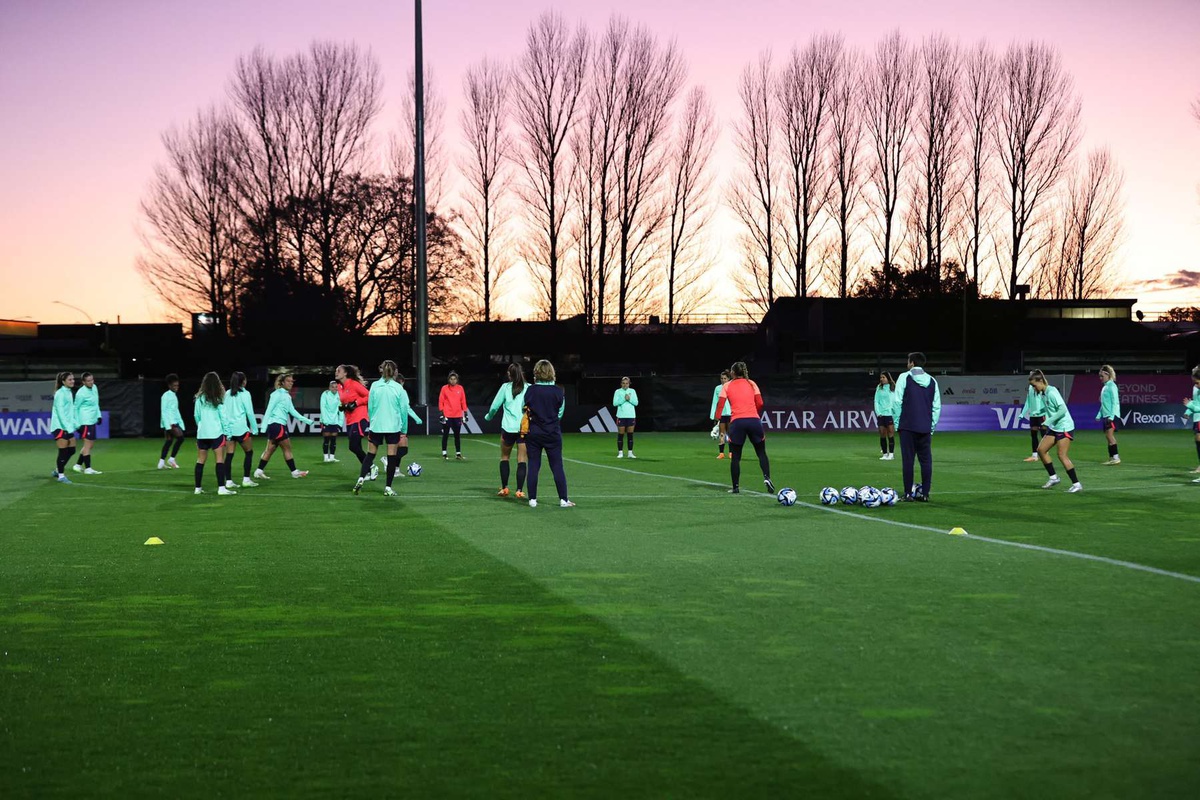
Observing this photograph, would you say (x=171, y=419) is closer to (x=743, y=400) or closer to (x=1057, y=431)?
(x=743, y=400)

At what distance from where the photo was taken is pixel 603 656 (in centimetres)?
676

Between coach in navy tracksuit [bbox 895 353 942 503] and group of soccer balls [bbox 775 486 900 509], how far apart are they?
670mm

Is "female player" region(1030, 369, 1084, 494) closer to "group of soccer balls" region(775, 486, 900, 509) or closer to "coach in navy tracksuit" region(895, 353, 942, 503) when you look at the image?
"coach in navy tracksuit" region(895, 353, 942, 503)

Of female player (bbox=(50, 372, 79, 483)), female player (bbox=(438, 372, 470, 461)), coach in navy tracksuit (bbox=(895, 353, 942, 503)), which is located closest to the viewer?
coach in navy tracksuit (bbox=(895, 353, 942, 503))

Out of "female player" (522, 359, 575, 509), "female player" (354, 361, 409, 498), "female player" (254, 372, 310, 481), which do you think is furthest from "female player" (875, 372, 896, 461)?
"female player" (254, 372, 310, 481)

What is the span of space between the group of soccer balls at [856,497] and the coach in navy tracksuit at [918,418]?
67 centimetres

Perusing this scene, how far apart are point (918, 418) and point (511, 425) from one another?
601 cm

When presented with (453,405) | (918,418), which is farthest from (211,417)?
(918,418)

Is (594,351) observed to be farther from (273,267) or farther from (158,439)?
(158,439)

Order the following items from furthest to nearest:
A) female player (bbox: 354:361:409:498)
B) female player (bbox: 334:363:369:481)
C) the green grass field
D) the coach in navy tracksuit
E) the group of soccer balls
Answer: female player (bbox: 334:363:369:481)
female player (bbox: 354:361:409:498)
the coach in navy tracksuit
the group of soccer balls
the green grass field

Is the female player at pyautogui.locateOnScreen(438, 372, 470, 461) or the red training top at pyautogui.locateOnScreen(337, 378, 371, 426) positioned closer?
the red training top at pyautogui.locateOnScreen(337, 378, 371, 426)

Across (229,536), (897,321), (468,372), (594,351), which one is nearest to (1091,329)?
(897,321)

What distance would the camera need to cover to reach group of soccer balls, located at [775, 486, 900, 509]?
1491cm

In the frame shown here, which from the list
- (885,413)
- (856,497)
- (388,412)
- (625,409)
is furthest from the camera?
(625,409)
